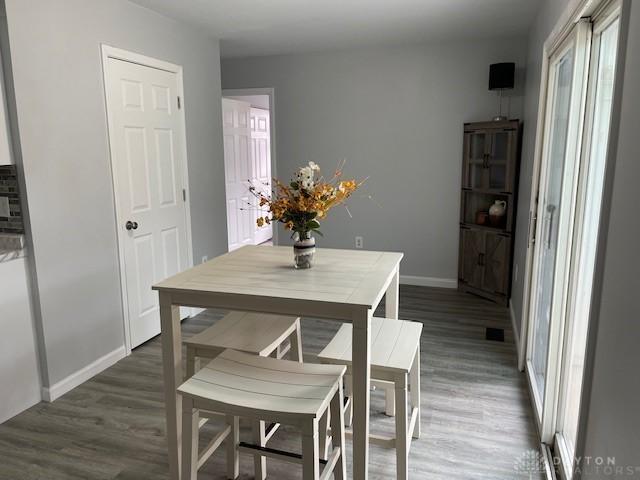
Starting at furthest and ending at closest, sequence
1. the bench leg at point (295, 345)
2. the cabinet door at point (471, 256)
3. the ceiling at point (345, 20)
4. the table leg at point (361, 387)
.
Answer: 1. the cabinet door at point (471, 256)
2. the ceiling at point (345, 20)
3. the bench leg at point (295, 345)
4. the table leg at point (361, 387)

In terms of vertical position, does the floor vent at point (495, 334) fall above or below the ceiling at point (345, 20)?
below

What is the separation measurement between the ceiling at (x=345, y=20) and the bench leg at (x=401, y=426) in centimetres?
258

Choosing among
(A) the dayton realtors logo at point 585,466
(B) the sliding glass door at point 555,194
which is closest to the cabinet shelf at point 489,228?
(B) the sliding glass door at point 555,194

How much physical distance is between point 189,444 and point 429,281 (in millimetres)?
3646

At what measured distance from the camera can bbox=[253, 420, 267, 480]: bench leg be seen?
207cm

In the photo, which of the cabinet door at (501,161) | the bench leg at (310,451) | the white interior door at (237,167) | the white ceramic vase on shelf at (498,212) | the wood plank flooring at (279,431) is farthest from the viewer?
the white interior door at (237,167)

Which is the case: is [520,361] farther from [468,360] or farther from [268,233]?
[268,233]

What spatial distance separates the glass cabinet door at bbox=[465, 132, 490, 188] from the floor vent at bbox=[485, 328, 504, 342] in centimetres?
137

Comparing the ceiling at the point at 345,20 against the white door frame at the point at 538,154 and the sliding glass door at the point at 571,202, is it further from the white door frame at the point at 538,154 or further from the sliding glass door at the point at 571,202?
the sliding glass door at the point at 571,202

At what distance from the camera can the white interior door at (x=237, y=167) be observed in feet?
19.2

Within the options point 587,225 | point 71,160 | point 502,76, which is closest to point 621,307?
point 587,225

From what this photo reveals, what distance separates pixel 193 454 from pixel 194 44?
3276 millimetres

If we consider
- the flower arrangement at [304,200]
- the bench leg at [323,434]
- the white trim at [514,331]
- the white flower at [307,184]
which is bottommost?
the white trim at [514,331]

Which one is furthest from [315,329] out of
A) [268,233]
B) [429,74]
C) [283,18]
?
[268,233]
